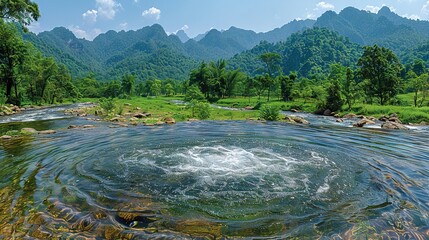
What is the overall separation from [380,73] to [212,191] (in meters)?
48.3

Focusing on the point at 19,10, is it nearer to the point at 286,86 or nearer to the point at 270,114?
the point at 270,114

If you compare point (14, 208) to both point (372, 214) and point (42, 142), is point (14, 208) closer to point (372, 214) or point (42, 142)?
point (372, 214)

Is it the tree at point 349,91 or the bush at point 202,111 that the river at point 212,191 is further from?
the tree at point 349,91

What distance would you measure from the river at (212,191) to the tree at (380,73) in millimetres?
36072

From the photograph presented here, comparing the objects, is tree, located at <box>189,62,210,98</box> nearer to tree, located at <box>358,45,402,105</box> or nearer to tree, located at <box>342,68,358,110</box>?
tree, located at <box>342,68,358,110</box>

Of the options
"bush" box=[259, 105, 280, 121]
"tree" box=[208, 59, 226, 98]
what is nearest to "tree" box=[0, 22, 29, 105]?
"bush" box=[259, 105, 280, 121]

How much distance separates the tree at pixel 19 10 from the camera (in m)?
27.8

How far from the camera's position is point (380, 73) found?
4531cm

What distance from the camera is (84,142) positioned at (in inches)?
598

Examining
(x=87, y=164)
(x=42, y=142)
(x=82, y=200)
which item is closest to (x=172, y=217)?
(x=82, y=200)

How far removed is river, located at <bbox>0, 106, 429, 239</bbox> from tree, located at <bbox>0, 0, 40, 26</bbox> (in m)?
21.8

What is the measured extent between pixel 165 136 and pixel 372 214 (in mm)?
12948

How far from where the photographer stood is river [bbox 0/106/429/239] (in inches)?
226

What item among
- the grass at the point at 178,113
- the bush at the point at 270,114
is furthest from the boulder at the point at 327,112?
the bush at the point at 270,114
